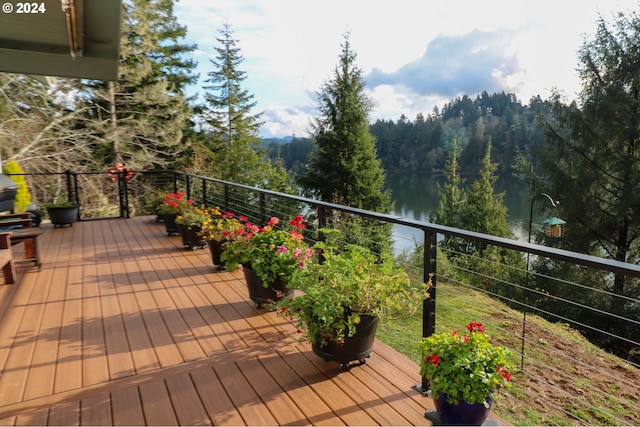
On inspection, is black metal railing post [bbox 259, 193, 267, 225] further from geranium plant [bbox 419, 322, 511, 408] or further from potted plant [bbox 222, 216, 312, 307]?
geranium plant [bbox 419, 322, 511, 408]

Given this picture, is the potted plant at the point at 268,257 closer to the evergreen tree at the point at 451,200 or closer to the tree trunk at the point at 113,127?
the tree trunk at the point at 113,127

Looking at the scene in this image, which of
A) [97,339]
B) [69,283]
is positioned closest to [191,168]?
[69,283]

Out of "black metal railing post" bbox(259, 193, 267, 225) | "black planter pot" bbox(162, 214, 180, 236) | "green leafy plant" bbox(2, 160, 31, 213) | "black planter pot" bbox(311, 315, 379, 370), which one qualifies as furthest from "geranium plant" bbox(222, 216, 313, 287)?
"green leafy plant" bbox(2, 160, 31, 213)

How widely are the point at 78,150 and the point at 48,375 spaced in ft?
38.9

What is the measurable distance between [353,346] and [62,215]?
6601 millimetres

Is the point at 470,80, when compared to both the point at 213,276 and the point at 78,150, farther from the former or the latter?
the point at 213,276

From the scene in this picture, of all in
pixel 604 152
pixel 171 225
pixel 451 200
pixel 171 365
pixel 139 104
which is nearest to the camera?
pixel 171 365

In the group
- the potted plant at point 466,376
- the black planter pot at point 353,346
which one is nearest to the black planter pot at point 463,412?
the potted plant at point 466,376

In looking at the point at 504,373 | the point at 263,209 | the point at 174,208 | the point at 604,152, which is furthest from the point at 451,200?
the point at 504,373

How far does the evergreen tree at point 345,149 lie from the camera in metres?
18.3

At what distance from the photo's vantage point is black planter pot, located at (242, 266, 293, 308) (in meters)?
2.87

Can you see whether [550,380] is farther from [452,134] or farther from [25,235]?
[452,134]

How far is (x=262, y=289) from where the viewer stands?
2.96 meters

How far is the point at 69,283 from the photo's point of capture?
376 cm
